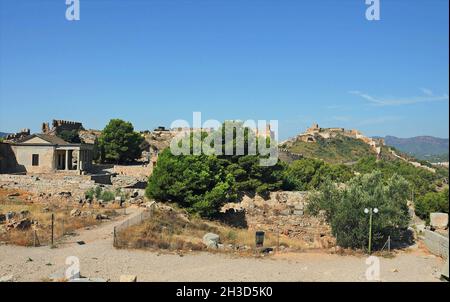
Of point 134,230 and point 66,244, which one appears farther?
point 134,230

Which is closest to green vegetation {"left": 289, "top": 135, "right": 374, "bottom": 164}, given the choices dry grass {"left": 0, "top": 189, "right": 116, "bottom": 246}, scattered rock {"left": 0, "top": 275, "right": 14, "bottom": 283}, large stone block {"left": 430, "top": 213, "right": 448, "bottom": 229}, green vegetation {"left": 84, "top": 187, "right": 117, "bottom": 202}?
green vegetation {"left": 84, "top": 187, "right": 117, "bottom": 202}

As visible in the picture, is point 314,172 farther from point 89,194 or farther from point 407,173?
point 89,194

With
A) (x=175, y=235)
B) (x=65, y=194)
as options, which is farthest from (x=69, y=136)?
(x=175, y=235)

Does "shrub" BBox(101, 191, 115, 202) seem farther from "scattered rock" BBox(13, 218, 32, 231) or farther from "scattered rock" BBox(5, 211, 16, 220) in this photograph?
"scattered rock" BBox(13, 218, 32, 231)

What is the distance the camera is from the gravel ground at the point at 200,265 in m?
12.6

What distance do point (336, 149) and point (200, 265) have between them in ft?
288

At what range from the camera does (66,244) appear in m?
16.5

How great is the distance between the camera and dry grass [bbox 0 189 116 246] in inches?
658

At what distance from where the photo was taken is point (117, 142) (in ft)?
156

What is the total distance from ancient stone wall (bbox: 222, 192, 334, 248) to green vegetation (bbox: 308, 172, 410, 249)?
1.85 m

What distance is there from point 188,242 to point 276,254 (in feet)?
11.4

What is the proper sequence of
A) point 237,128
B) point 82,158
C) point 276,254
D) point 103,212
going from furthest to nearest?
point 82,158
point 237,128
point 103,212
point 276,254

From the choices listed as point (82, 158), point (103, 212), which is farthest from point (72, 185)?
point (82, 158)
